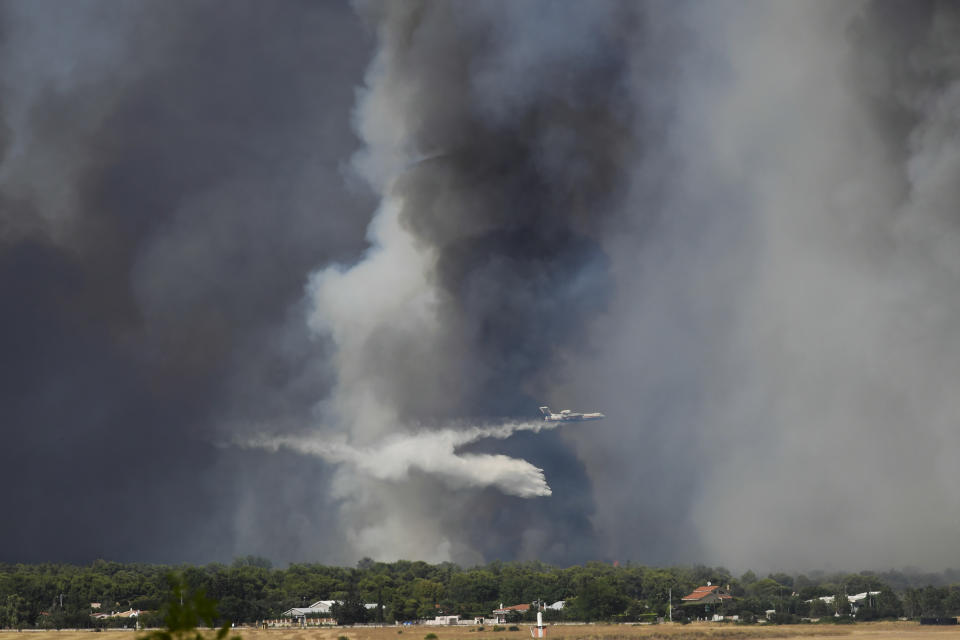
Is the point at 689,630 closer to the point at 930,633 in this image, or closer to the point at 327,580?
the point at 930,633

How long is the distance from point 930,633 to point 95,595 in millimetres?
112166

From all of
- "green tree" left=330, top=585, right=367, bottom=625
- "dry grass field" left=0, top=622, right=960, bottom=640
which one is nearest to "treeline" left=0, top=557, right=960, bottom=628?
"green tree" left=330, top=585, right=367, bottom=625

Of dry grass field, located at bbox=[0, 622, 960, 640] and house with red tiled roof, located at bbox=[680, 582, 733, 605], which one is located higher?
house with red tiled roof, located at bbox=[680, 582, 733, 605]

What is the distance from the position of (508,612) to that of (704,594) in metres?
33.1

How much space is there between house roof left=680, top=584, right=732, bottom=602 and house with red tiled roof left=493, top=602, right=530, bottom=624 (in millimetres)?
24631

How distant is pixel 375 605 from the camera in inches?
5915

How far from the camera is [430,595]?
486ft

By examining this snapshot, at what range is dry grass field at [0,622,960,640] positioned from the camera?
9756 centimetres

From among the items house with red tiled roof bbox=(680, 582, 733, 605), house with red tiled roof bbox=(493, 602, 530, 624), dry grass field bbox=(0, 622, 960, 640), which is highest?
house with red tiled roof bbox=(680, 582, 733, 605)

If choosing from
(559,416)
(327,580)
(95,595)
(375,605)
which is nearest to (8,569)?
(95,595)

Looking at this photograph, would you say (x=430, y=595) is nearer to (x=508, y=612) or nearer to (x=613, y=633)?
(x=508, y=612)

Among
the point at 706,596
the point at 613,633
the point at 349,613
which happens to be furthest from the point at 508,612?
the point at 613,633

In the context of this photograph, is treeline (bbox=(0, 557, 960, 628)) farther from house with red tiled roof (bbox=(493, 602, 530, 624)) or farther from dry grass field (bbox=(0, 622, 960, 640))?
dry grass field (bbox=(0, 622, 960, 640))

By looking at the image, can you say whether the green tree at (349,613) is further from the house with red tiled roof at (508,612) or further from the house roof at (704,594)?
the house roof at (704,594)
